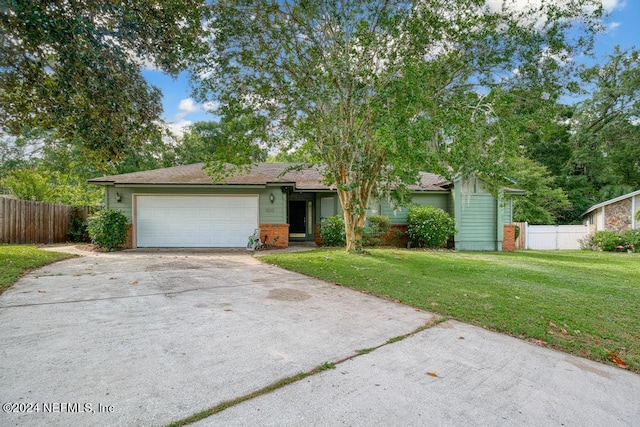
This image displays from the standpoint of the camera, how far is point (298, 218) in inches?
594

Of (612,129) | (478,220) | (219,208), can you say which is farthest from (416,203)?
(612,129)

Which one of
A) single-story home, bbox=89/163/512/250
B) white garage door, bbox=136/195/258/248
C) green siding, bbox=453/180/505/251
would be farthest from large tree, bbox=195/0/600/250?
green siding, bbox=453/180/505/251

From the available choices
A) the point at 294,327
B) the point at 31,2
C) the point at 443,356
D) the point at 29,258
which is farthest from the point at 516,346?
the point at 29,258

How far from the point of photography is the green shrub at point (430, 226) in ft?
41.3

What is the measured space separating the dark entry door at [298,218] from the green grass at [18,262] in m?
8.19

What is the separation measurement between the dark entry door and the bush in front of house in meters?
13.1

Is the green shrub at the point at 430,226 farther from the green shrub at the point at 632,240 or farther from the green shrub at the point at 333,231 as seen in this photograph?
the green shrub at the point at 632,240

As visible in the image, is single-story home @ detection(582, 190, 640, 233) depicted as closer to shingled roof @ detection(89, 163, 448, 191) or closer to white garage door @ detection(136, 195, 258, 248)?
shingled roof @ detection(89, 163, 448, 191)

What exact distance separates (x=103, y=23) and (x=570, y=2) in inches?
370

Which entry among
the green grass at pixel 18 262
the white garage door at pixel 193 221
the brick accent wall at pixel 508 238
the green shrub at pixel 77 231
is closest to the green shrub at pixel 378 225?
the white garage door at pixel 193 221

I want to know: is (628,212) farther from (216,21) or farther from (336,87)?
(216,21)

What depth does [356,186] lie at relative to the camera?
8.88 meters

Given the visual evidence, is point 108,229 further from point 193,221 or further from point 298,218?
point 298,218

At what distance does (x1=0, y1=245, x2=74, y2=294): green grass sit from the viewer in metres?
5.60
